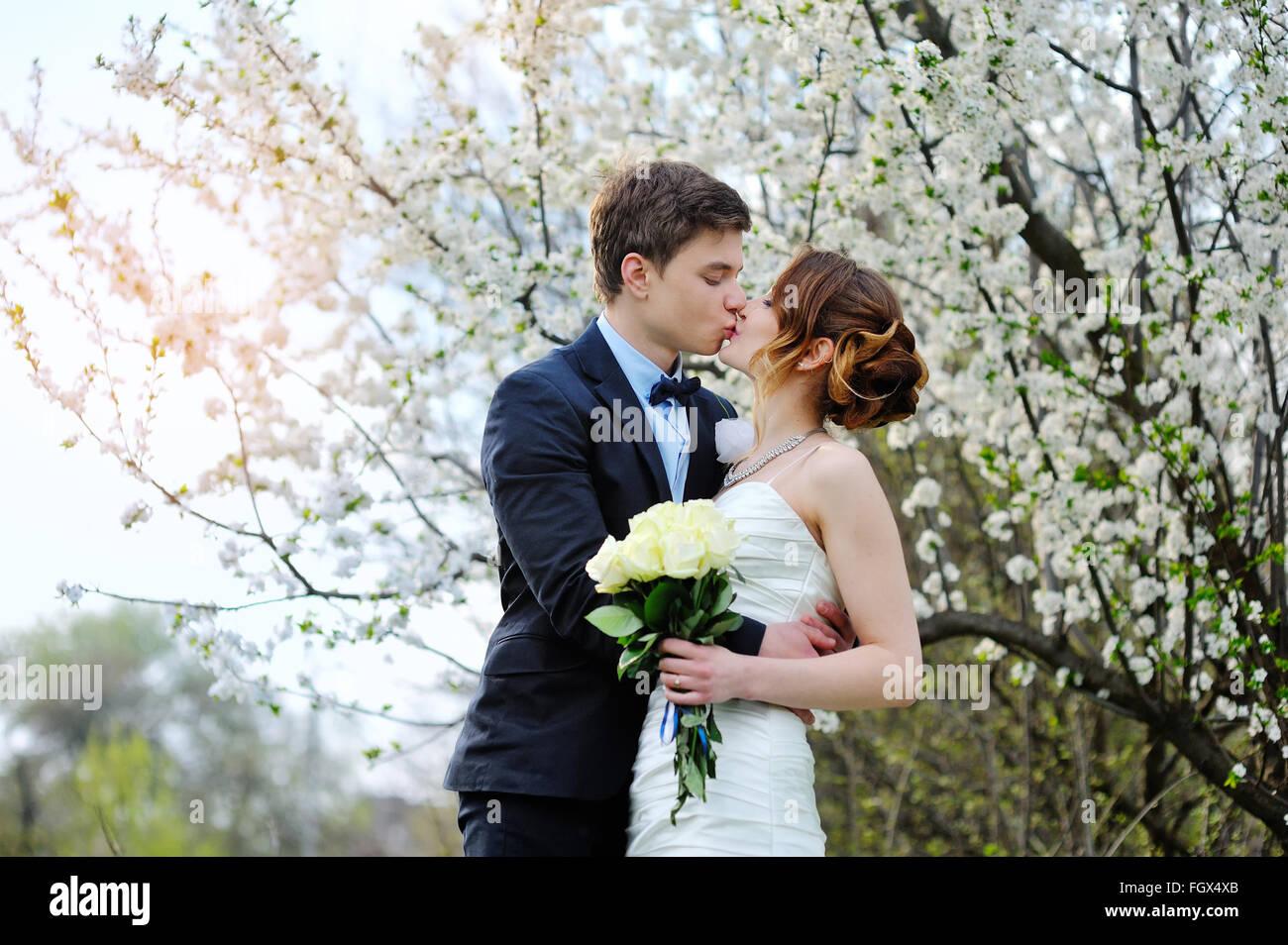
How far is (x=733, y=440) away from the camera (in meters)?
2.52

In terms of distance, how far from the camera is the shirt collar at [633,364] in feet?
7.89

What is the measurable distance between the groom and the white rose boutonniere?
11cm

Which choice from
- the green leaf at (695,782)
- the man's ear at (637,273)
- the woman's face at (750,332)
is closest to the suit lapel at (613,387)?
the man's ear at (637,273)

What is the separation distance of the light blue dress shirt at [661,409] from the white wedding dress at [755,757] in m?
0.19

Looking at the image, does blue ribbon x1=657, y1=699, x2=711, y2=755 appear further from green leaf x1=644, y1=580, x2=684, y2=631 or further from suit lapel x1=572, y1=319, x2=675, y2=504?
suit lapel x1=572, y1=319, x2=675, y2=504

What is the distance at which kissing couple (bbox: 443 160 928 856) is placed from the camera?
204 centimetres

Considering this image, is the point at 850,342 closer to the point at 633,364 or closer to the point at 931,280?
the point at 633,364

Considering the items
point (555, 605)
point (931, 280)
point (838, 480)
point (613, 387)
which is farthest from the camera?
point (931, 280)

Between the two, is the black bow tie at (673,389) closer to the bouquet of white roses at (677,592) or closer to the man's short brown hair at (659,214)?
the man's short brown hair at (659,214)

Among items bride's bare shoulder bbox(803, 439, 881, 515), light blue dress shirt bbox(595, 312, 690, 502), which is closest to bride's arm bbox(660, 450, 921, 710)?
bride's bare shoulder bbox(803, 439, 881, 515)

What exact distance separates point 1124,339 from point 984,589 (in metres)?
2.90

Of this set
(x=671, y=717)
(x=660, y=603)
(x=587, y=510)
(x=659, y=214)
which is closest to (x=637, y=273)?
(x=659, y=214)

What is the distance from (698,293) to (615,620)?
2.56 ft
